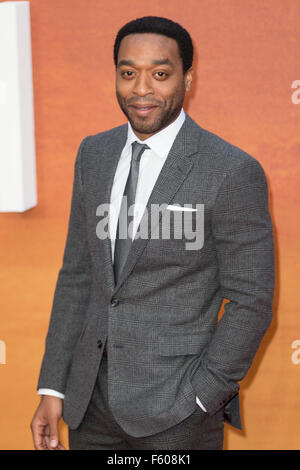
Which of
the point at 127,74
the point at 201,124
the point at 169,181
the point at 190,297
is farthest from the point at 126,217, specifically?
the point at 201,124

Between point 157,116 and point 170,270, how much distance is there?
1.45 ft

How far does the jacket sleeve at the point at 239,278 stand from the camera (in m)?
1.52

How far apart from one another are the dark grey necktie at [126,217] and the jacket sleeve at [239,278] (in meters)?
0.26

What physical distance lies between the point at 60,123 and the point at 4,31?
44cm

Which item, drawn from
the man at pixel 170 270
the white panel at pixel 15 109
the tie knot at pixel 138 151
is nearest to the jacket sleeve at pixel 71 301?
the man at pixel 170 270

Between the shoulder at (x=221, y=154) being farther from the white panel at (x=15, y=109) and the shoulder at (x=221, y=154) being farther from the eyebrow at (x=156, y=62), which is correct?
the white panel at (x=15, y=109)

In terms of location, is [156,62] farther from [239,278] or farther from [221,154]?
[239,278]

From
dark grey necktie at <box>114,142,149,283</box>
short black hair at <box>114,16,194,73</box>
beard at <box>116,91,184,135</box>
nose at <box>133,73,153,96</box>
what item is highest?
short black hair at <box>114,16,194,73</box>

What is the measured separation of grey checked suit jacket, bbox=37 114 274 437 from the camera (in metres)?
1.54

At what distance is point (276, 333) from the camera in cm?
259

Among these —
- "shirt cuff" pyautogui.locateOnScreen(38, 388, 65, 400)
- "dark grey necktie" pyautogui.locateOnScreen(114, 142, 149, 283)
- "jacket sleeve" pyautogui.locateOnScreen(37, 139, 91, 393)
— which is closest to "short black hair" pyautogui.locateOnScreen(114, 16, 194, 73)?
"dark grey necktie" pyautogui.locateOnScreen(114, 142, 149, 283)

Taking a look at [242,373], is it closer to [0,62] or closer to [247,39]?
[247,39]

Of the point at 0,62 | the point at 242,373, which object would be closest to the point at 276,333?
the point at 242,373

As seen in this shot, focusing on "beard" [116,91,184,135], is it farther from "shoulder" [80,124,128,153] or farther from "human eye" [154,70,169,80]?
"shoulder" [80,124,128,153]
